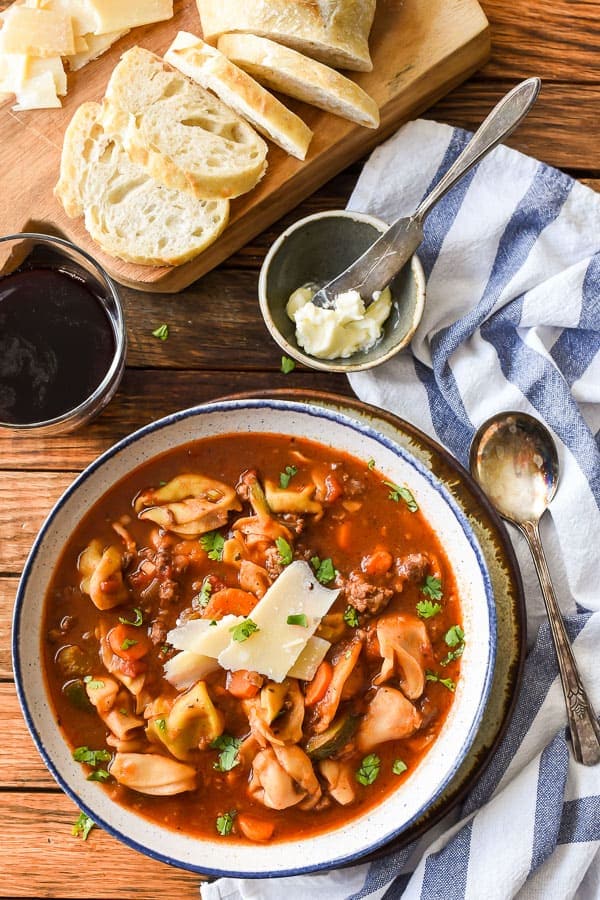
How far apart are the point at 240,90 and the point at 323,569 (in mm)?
2097

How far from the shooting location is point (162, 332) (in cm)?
423

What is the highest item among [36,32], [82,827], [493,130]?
[36,32]

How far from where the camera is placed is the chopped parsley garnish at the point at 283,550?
3776 mm


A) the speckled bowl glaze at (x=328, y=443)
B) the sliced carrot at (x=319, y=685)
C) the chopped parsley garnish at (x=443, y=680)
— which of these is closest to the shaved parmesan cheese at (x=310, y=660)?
the sliced carrot at (x=319, y=685)

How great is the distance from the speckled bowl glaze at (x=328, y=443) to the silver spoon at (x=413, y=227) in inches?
23.3

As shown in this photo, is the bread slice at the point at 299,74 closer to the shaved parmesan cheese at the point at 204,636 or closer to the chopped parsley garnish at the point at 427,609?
the chopped parsley garnish at the point at 427,609

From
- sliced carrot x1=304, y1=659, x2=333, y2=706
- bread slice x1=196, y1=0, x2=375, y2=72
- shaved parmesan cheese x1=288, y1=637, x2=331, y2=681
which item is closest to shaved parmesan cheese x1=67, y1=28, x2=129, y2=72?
bread slice x1=196, y1=0, x2=375, y2=72

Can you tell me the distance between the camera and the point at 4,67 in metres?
4.09

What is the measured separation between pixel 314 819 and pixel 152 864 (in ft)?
2.92

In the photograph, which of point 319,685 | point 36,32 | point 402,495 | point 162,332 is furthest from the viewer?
point 162,332

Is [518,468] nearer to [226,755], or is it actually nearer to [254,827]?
[226,755]

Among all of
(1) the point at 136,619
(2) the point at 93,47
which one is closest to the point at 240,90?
(2) the point at 93,47

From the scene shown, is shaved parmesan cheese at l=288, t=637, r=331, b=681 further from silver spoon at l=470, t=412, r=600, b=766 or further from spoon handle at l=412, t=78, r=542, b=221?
spoon handle at l=412, t=78, r=542, b=221

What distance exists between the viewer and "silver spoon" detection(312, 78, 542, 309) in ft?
12.8
